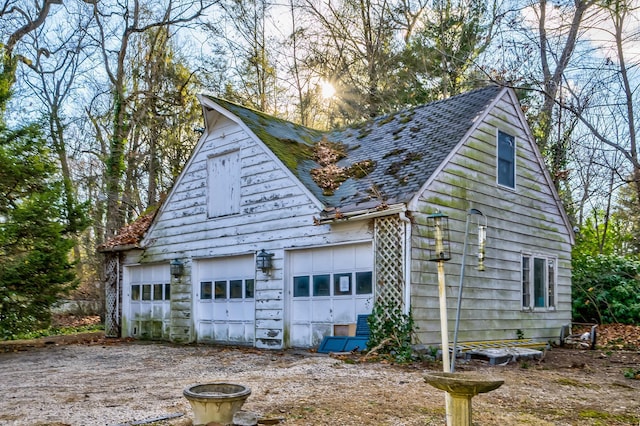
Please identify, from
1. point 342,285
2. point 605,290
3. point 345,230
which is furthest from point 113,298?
point 605,290

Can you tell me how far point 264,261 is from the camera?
1202 centimetres

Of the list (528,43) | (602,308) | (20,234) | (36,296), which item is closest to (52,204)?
(20,234)

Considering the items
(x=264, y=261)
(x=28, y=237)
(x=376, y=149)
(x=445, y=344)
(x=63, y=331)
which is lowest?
(x=63, y=331)

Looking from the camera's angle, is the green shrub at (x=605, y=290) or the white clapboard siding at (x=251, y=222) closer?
the white clapboard siding at (x=251, y=222)

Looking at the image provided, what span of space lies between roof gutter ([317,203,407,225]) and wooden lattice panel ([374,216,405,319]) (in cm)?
20

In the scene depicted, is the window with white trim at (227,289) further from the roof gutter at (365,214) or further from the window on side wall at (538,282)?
the window on side wall at (538,282)

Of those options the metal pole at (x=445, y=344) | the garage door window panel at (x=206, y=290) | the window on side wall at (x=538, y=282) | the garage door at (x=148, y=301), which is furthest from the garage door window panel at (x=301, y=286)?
the metal pole at (x=445, y=344)

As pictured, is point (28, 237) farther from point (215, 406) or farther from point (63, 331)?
point (215, 406)

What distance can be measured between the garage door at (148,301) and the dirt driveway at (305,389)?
334 cm

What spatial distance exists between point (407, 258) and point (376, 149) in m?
3.82

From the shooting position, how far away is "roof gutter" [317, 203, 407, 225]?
9836 millimetres

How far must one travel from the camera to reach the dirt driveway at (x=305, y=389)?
549 centimetres

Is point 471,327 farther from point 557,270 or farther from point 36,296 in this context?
point 36,296

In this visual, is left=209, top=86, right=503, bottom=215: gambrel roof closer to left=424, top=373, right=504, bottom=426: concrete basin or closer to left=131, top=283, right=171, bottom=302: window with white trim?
left=131, top=283, right=171, bottom=302: window with white trim
